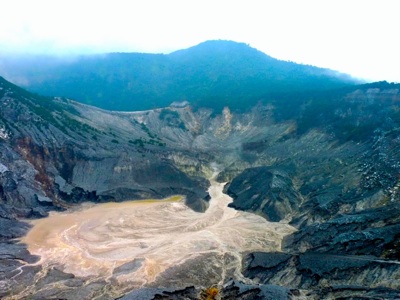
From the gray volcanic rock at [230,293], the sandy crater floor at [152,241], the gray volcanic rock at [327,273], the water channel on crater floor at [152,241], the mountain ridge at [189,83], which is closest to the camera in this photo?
the gray volcanic rock at [230,293]

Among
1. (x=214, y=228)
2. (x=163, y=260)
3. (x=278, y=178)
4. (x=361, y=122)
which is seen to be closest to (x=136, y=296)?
(x=163, y=260)

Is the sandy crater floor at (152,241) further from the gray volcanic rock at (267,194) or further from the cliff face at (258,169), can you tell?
the cliff face at (258,169)

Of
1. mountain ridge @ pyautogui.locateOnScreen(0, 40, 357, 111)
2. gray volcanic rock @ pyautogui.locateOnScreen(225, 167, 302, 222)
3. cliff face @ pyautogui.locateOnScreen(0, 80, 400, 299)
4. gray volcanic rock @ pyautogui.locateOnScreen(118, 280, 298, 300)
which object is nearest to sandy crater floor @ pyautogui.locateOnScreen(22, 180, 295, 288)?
gray volcanic rock @ pyautogui.locateOnScreen(225, 167, 302, 222)

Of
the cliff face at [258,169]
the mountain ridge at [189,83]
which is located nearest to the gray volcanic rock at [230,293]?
the cliff face at [258,169]

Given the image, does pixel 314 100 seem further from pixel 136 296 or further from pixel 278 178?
pixel 136 296

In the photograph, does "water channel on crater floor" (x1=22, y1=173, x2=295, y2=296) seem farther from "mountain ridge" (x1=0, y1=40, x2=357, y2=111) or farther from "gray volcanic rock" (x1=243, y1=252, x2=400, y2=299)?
"mountain ridge" (x1=0, y1=40, x2=357, y2=111)

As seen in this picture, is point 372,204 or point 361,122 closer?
point 372,204

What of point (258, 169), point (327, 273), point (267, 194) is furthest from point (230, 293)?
point (258, 169)
